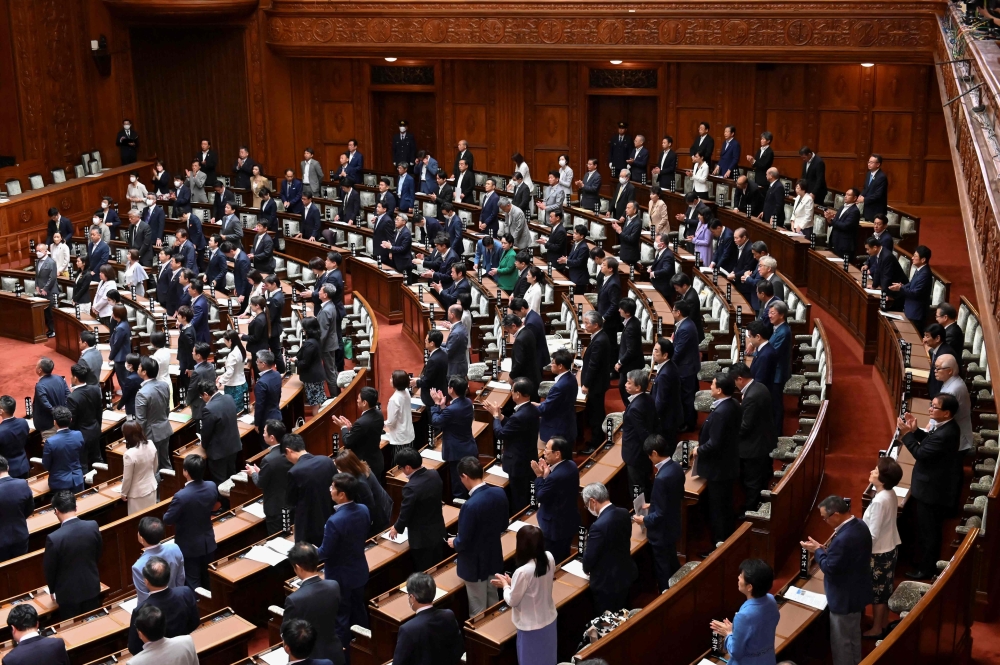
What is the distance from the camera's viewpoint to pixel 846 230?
12.8 m

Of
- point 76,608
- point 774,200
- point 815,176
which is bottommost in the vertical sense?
point 76,608

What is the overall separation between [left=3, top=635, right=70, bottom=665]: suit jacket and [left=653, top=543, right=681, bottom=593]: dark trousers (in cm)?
374

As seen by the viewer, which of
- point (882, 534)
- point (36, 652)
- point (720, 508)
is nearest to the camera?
point (36, 652)

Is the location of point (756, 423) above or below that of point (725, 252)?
below

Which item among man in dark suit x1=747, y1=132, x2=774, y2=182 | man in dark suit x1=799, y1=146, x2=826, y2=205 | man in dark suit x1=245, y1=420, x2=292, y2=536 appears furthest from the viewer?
man in dark suit x1=747, y1=132, x2=774, y2=182

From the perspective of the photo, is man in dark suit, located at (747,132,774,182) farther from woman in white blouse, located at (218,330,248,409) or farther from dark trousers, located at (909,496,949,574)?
dark trousers, located at (909,496,949,574)

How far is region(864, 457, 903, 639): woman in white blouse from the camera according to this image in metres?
6.61

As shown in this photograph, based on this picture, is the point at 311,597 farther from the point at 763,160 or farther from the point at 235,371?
the point at 763,160

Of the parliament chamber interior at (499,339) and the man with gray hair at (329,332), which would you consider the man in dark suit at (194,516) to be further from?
the man with gray hair at (329,332)

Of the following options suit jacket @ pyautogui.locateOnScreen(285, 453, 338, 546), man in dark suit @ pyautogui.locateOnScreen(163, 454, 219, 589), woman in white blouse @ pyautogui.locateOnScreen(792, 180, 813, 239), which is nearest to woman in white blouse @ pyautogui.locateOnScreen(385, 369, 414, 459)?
suit jacket @ pyautogui.locateOnScreen(285, 453, 338, 546)

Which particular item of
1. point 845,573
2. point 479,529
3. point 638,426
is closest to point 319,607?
point 479,529

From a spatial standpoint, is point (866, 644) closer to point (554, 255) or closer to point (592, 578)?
point (592, 578)

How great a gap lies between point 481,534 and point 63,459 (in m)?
4.33

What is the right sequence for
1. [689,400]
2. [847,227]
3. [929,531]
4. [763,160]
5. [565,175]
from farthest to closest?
[565,175] < [763,160] < [847,227] < [689,400] < [929,531]
